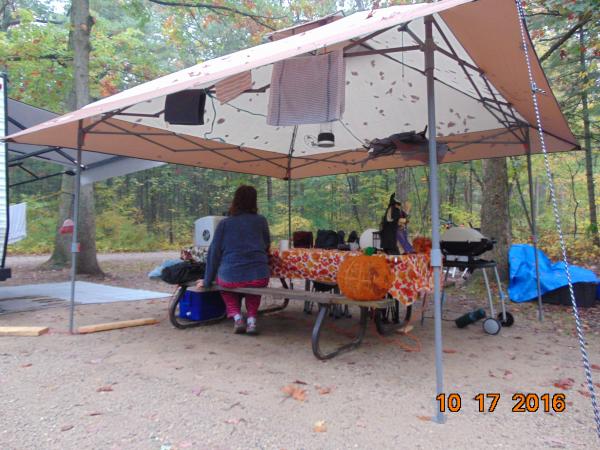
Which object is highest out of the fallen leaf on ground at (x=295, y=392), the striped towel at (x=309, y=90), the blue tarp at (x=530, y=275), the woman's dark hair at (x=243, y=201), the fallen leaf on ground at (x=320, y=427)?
the striped towel at (x=309, y=90)

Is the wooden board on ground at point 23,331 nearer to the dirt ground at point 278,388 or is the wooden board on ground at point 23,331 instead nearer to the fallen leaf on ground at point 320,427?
the dirt ground at point 278,388

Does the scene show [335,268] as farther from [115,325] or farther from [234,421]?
[115,325]

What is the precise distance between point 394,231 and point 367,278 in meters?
0.74

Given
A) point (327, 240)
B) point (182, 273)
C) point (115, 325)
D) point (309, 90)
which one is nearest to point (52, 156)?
point (115, 325)

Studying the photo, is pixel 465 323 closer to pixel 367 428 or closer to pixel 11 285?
pixel 367 428

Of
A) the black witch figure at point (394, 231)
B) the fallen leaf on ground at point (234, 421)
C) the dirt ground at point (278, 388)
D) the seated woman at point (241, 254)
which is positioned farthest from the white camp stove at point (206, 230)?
the fallen leaf on ground at point (234, 421)

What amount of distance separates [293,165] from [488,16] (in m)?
4.92

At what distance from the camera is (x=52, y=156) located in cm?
737

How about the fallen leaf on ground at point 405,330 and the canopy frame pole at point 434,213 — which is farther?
the fallen leaf on ground at point 405,330

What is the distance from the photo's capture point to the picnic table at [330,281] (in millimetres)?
3350

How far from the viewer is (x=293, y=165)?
7.35 meters

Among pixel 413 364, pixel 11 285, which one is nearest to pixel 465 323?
pixel 413 364

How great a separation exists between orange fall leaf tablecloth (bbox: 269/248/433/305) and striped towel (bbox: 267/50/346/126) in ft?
4.02

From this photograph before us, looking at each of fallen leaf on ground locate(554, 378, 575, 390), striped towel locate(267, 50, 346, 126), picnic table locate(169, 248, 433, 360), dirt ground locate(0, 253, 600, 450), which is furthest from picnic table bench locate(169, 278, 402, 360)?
striped towel locate(267, 50, 346, 126)
